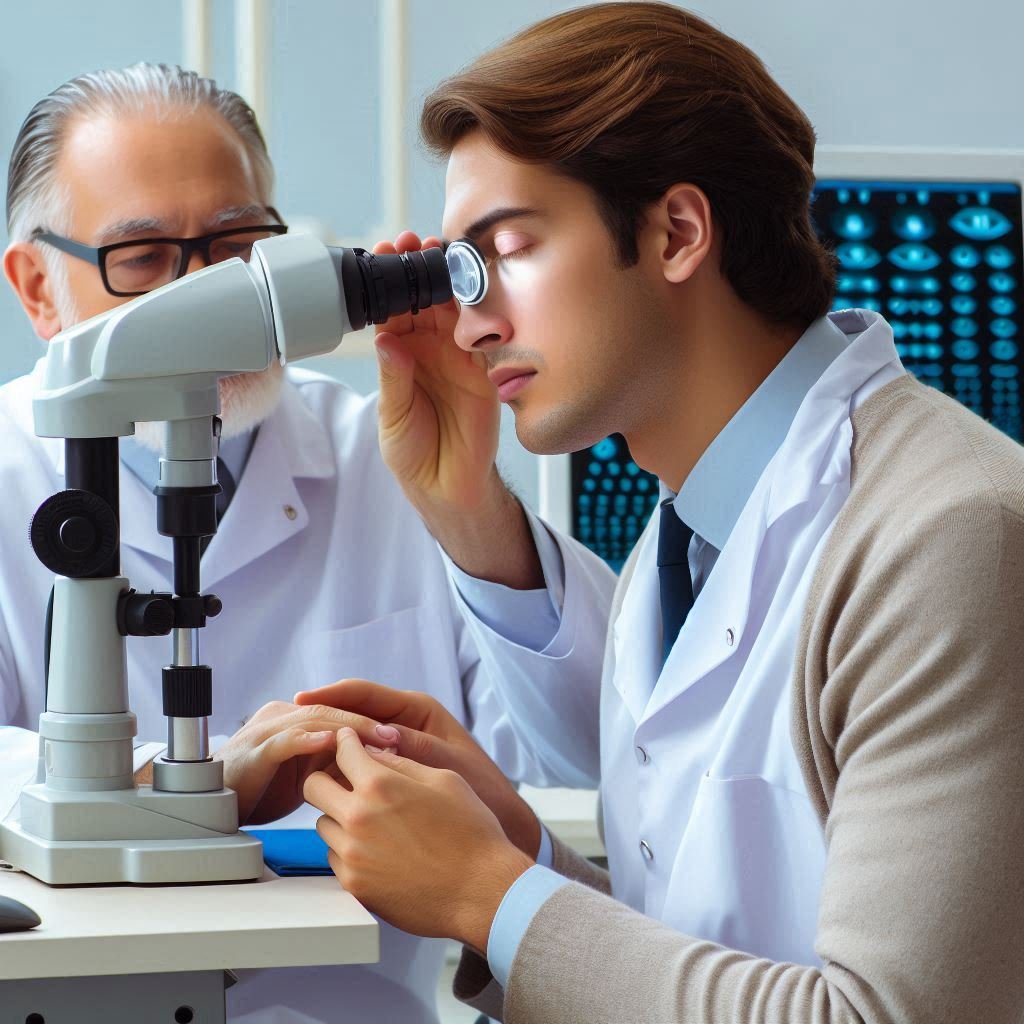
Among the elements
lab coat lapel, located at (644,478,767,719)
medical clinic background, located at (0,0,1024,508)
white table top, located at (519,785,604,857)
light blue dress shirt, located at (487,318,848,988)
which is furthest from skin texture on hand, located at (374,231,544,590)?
medical clinic background, located at (0,0,1024,508)

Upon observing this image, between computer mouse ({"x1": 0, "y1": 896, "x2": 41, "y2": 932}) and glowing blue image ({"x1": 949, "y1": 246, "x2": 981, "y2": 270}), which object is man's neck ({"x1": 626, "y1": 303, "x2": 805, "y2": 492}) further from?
glowing blue image ({"x1": 949, "y1": 246, "x2": 981, "y2": 270})

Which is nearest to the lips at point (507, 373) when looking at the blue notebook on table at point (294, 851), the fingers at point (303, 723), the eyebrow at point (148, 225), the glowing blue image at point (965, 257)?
the fingers at point (303, 723)

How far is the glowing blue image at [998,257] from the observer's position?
2.26 metres

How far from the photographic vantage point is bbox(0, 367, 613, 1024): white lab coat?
1.71 metres

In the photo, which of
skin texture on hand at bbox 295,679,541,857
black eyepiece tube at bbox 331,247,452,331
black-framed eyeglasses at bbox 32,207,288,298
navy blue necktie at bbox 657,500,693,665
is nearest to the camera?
black eyepiece tube at bbox 331,247,452,331

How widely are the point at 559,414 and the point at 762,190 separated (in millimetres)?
311

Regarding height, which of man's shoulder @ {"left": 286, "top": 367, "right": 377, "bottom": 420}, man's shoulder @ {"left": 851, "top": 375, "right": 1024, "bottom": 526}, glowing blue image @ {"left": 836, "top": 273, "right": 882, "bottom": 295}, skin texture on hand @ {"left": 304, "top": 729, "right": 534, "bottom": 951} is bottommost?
skin texture on hand @ {"left": 304, "top": 729, "right": 534, "bottom": 951}

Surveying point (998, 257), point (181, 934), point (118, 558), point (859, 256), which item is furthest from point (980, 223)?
point (181, 934)

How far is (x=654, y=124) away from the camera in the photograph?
130 cm

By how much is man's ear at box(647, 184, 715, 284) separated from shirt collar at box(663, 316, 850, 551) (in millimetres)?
131

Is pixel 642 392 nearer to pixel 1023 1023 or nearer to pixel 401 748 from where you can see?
pixel 401 748

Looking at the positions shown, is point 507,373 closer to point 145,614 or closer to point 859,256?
point 145,614

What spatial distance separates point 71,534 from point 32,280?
3.15 ft

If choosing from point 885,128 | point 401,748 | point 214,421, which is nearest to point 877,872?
point 401,748
